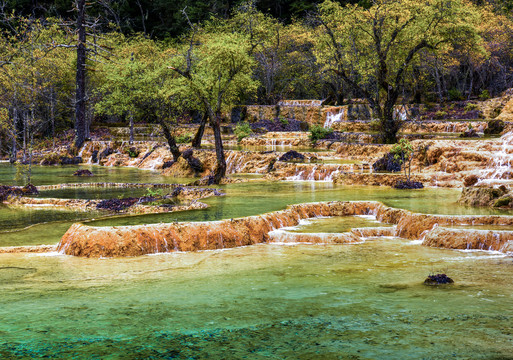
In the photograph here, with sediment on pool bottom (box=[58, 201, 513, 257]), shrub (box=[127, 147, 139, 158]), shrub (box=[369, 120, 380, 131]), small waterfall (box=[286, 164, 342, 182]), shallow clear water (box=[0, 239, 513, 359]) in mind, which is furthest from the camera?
shrub (box=[369, 120, 380, 131])

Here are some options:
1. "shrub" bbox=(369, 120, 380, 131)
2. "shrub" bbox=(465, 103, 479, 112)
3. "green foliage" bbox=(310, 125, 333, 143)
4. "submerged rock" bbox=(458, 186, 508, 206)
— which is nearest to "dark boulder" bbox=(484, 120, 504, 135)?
"shrub" bbox=(369, 120, 380, 131)

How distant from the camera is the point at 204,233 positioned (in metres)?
13.5

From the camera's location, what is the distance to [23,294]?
362 inches

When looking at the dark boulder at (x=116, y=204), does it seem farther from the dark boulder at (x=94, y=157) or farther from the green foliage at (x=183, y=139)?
the dark boulder at (x=94, y=157)

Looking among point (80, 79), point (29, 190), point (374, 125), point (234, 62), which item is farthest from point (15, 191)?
point (374, 125)

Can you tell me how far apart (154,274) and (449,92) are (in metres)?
46.3

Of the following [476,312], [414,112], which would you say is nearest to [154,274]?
[476,312]

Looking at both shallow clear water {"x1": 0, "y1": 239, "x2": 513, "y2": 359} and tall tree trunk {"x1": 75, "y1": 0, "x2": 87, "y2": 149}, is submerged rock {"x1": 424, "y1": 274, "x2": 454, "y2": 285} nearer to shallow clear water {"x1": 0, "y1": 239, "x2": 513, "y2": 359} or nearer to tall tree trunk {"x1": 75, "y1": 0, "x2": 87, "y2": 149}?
shallow clear water {"x1": 0, "y1": 239, "x2": 513, "y2": 359}

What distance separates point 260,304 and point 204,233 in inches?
206

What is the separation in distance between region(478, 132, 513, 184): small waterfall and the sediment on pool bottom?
24.6ft

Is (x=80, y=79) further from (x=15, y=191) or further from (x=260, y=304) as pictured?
(x=260, y=304)

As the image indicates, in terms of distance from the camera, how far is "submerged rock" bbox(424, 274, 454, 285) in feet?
31.2

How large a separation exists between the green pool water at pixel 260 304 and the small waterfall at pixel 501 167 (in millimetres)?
9388

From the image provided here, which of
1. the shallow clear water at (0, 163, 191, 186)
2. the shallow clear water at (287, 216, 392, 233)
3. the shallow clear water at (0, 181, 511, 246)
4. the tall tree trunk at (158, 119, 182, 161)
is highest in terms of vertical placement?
the tall tree trunk at (158, 119, 182, 161)
